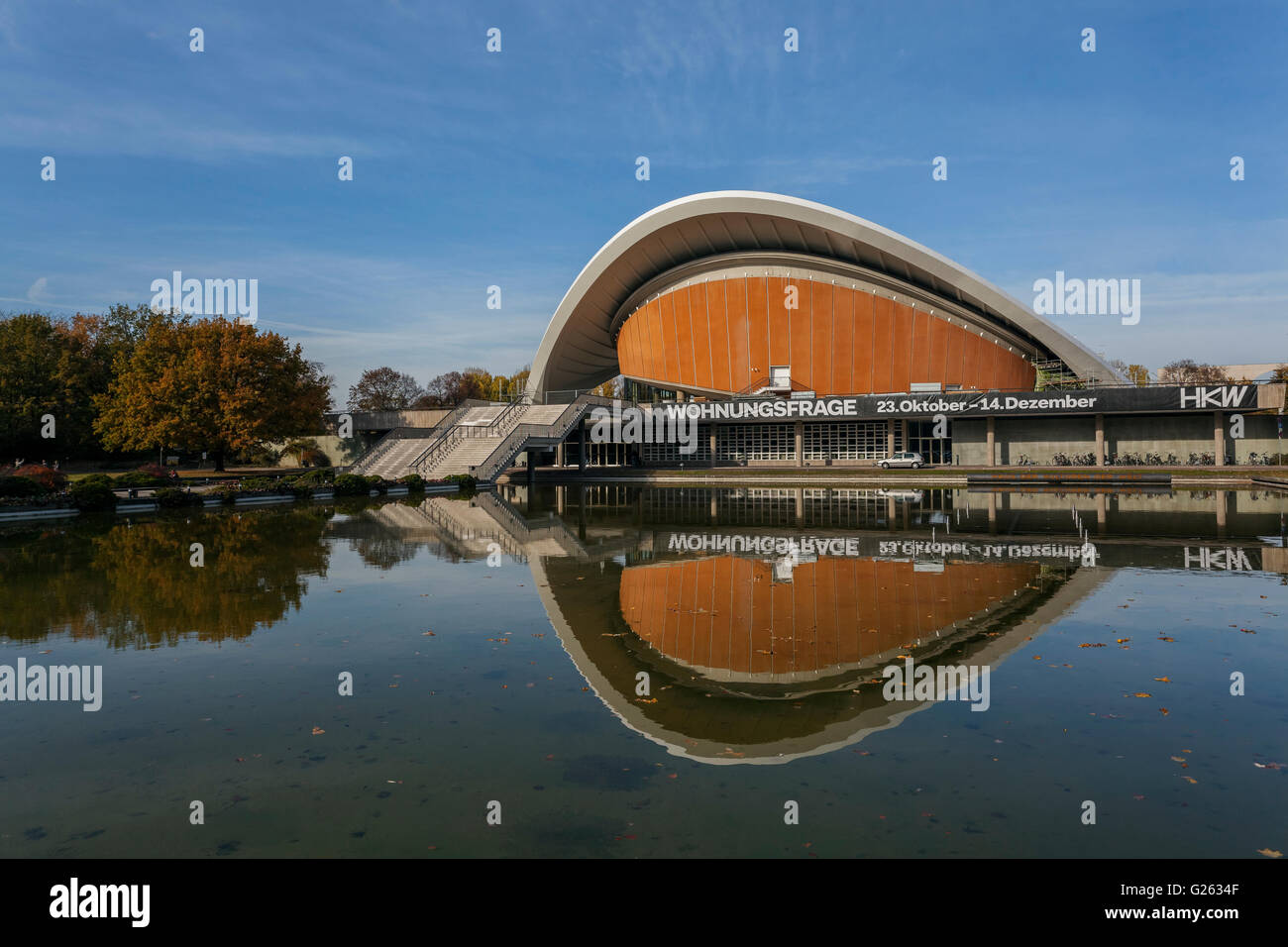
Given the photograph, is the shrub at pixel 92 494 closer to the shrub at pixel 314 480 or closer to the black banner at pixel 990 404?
the shrub at pixel 314 480

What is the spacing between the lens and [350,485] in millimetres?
33906

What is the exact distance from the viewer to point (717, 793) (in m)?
5.18

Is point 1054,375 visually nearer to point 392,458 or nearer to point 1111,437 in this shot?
point 1111,437

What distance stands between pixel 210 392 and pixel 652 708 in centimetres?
4240

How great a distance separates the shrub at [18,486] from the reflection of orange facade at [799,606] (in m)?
23.2

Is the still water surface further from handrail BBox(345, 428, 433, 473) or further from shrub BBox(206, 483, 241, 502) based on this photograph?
handrail BBox(345, 428, 433, 473)

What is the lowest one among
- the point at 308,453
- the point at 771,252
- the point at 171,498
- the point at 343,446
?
the point at 171,498

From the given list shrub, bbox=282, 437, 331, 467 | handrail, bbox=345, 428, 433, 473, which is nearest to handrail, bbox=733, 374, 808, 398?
handrail, bbox=345, 428, 433, 473

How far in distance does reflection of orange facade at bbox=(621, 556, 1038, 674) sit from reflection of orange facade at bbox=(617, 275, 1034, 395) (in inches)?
1526

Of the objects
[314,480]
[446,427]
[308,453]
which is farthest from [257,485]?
[308,453]

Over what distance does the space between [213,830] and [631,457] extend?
50.4 metres

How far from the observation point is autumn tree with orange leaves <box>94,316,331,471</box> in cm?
4138

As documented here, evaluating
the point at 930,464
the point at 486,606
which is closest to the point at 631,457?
the point at 930,464
